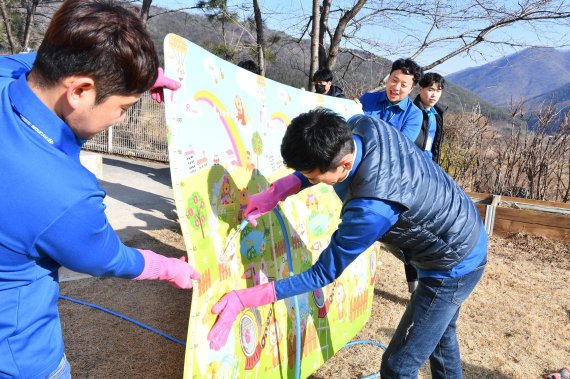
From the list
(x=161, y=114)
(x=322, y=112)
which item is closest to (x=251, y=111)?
(x=322, y=112)

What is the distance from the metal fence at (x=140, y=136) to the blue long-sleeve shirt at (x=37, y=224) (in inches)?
372

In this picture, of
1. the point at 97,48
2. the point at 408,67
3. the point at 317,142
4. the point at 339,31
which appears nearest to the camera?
the point at 97,48

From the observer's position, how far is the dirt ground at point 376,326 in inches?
114

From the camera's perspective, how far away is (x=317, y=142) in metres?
1.50

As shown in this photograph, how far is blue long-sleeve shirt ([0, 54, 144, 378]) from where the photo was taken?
88 centimetres

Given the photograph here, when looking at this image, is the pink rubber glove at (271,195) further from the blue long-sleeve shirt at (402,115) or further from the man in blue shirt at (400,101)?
the blue long-sleeve shirt at (402,115)

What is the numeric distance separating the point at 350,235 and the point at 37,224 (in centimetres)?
A: 99

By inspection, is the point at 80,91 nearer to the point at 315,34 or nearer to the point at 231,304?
the point at 231,304

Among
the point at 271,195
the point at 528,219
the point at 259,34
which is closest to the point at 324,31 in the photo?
the point at 259,34

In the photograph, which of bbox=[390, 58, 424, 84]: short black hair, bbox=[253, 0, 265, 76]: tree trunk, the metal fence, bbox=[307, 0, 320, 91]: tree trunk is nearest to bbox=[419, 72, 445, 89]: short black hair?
bbox=[390, 58, 424, 84]: short black hair

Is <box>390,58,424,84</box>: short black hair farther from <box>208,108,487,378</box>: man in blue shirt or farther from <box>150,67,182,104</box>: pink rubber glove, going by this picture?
<box>150,67,182,104</box>: pink rubber glove

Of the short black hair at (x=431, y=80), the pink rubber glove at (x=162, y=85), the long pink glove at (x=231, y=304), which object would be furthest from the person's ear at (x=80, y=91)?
the short black hair at (x=431, y=80)

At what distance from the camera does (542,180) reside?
798cm

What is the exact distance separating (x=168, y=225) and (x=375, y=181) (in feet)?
Answer: 14.8
